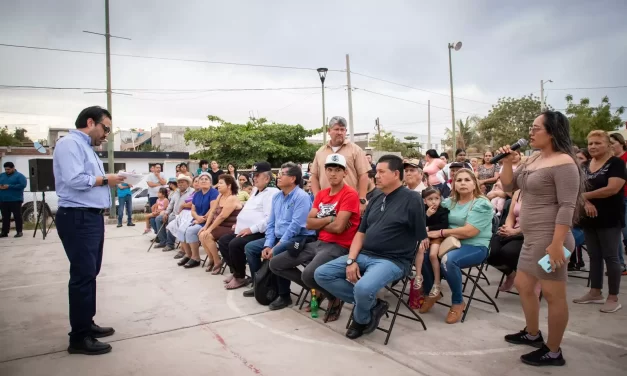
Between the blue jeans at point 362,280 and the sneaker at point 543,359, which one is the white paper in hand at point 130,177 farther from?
the sneaker at point 543,359

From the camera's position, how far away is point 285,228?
4.72 meters

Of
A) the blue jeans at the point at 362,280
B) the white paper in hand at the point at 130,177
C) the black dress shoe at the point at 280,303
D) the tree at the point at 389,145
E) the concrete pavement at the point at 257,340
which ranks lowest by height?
the concrete pavement at the point at 257,340

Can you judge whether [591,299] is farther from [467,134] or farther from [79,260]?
[467,134]

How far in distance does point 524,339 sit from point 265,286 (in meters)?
2.63

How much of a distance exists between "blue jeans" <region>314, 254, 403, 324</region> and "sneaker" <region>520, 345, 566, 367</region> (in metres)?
1.13

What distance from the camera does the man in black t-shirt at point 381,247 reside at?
3508 mm

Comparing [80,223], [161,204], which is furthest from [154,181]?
[80,223]

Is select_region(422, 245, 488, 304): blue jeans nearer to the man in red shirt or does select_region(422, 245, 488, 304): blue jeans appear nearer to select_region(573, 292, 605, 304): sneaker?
the man in red shirt

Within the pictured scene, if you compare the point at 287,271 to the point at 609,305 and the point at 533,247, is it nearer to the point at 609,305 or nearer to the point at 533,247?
the point at 533,247

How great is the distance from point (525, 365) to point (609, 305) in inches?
67.5

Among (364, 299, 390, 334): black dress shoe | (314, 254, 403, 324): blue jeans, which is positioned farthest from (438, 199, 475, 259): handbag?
(364, 299, 390, 334): black dress shoe

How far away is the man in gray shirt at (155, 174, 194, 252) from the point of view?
7906 millimetres

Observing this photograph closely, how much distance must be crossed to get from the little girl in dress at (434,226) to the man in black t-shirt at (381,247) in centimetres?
56

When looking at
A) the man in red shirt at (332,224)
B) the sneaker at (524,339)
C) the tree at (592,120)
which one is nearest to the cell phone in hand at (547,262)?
the sneaker at (524,339)
